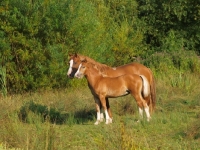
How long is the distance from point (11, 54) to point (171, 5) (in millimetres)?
10896

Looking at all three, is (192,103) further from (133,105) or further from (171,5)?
(171,5)

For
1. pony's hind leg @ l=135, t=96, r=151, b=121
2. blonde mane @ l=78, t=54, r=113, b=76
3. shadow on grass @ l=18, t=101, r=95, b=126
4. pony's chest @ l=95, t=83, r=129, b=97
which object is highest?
blonde mane @ l=78, t=54, r=113, b=76

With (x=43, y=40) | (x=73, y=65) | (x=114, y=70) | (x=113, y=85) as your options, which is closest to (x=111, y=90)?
(x=113, y=85)

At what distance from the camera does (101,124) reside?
1288 cm

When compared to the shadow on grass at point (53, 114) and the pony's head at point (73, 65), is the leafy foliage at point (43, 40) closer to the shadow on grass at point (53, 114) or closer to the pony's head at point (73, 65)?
the shadow on grass at point (53, 114)

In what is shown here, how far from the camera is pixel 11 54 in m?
20.6

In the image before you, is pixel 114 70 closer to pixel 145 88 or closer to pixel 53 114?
pixel 145 88

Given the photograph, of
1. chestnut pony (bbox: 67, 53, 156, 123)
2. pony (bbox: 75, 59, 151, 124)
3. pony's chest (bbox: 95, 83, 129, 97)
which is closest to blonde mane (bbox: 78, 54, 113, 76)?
chestnut pony (bbox: 67, 53, 156, 123)

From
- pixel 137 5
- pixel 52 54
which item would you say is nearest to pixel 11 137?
pixel 52 54

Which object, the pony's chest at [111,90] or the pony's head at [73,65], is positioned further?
the pony's head at [73,65]

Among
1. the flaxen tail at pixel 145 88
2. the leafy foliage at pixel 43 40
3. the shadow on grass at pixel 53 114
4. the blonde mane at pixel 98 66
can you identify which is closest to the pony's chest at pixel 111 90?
the flaxen tail at pixel 145 88

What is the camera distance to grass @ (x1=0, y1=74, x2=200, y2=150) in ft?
31.5

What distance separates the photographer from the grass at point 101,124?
31.5ft

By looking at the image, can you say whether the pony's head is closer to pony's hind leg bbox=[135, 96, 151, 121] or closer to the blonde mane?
the blonde mane
